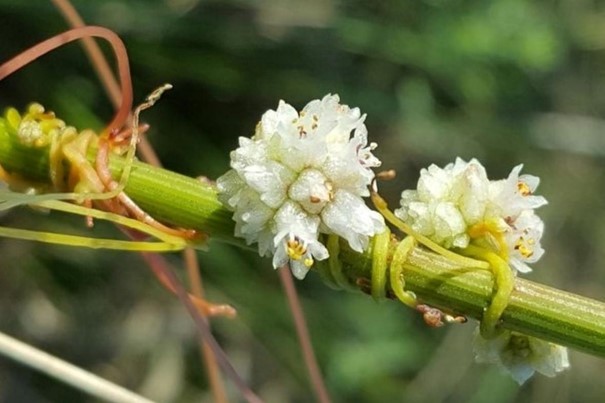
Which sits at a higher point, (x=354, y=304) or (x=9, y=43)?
(x=9, y=43)

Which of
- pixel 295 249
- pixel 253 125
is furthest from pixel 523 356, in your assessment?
pixel 253 125

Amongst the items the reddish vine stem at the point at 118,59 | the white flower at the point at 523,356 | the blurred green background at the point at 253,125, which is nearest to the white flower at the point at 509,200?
the white flower at the point at 523,356

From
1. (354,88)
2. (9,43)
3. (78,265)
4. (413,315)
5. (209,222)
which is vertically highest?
(209,222)

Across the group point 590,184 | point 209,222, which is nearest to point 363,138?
point 209,222

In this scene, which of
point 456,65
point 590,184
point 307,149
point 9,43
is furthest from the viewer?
point 590,184

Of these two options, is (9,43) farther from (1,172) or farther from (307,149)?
(307,149)

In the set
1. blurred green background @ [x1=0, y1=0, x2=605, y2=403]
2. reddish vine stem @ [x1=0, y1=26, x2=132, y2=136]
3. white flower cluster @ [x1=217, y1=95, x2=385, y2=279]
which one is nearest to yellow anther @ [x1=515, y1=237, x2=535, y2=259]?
white flower cluster @ [x1=217, y1=95, x2=385, y2=279]

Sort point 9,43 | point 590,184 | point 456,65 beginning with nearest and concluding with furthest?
point 9,43
point 456,65
point 590,184

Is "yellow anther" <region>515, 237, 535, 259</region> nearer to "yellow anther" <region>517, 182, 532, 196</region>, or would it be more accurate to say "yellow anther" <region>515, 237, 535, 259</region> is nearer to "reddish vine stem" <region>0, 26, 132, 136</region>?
"yellow anther" <region>517, 182, 532, 196</region>
